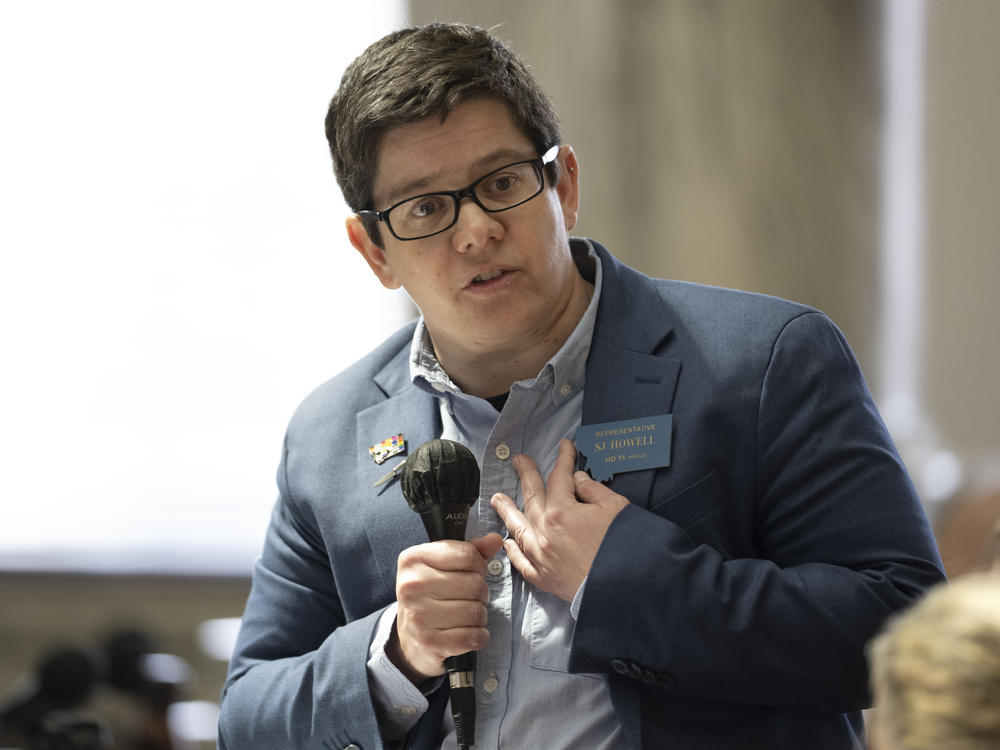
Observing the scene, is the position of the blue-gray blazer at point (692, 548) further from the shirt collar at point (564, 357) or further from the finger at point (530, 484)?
the finger at point (530, 484)

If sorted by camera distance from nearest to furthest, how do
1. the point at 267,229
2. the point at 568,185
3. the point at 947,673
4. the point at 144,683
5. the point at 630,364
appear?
the point at 947,673 < the point at 630,364 < the point at 568,185 < the point at 144,683 < the point at 267,229

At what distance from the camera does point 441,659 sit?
1.76 metres

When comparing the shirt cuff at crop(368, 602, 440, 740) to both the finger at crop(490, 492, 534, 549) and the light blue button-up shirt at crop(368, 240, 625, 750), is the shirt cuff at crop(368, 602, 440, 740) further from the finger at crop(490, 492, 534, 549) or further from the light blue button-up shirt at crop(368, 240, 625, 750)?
the finger at crop(490, 492, 534, 549)

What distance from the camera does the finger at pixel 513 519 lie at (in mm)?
1809

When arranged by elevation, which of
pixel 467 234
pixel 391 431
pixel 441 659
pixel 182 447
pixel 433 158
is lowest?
pixel 182 447

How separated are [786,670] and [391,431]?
870 millimetres

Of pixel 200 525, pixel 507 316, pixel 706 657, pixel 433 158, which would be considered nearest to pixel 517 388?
pixel 507 316

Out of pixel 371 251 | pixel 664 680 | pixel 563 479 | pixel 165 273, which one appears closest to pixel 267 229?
pixel 165 273

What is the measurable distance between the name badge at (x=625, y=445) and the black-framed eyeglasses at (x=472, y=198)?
0.45m

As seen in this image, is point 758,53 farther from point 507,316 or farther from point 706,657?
point 706,657

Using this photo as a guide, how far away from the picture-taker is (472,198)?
1994 millimetres

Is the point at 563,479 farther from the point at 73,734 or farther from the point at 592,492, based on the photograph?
the point at 73,734

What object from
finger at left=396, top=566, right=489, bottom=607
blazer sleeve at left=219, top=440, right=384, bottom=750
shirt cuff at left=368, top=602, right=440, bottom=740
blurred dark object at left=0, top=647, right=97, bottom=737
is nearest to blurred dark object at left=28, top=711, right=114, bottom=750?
blurred dark object at left=0, top=647, right=97, bottom=737

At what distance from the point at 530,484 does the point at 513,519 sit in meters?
0.07
